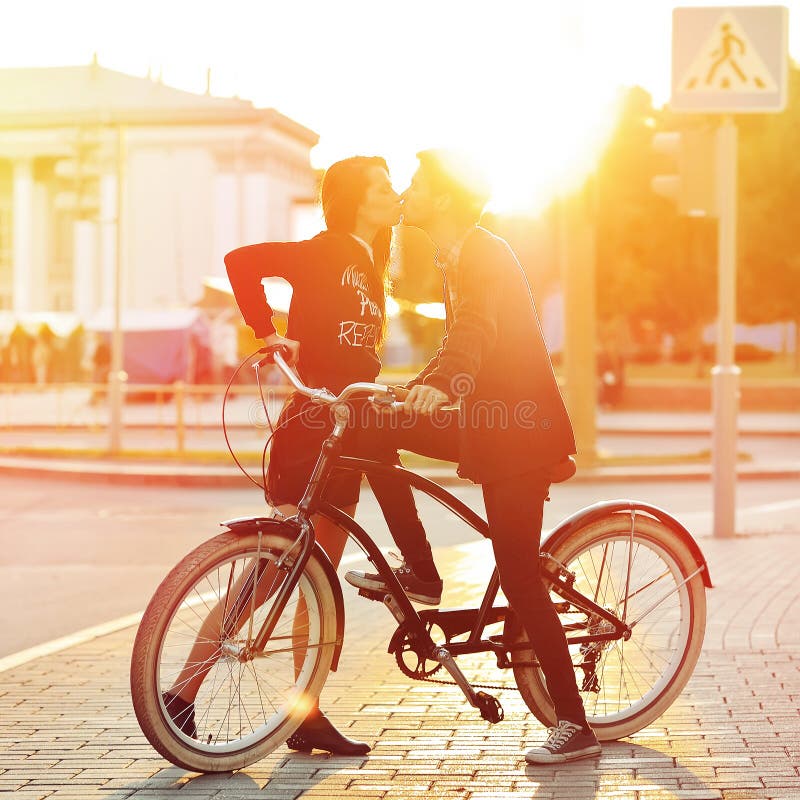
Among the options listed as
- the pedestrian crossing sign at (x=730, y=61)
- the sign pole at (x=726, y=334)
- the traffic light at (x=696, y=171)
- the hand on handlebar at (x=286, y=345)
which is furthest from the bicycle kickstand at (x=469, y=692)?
the traffic light at (x=696, y=171)

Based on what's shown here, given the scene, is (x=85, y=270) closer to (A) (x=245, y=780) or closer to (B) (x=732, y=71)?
(B) (x=732, y=71)

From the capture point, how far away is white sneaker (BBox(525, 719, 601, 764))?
444 centimetres

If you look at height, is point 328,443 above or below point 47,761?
above

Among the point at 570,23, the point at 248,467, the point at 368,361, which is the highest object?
the point at 570,23

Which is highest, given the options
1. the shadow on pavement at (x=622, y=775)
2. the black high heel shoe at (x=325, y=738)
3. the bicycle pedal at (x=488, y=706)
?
the bicycle pedal at (x=488, y=706)

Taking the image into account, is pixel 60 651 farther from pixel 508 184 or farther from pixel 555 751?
pixel 508 184

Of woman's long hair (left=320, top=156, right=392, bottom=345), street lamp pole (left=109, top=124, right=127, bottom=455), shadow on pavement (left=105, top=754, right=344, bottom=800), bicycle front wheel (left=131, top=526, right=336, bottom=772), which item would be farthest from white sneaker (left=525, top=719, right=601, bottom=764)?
street lamp pole (left=109, top=124, right=127, bottom=455)

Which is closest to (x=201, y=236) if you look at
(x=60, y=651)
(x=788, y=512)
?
(x=788, y=512)

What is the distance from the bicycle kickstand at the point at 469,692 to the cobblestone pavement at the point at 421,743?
133 mm

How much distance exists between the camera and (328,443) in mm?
4438

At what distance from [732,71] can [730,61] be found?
64mm

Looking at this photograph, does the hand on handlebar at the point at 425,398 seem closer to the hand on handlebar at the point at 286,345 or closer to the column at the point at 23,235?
the hand on handlebar at the point at 286,345

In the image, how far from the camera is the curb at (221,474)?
1677 centimetres

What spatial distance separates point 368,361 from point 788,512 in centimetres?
913
